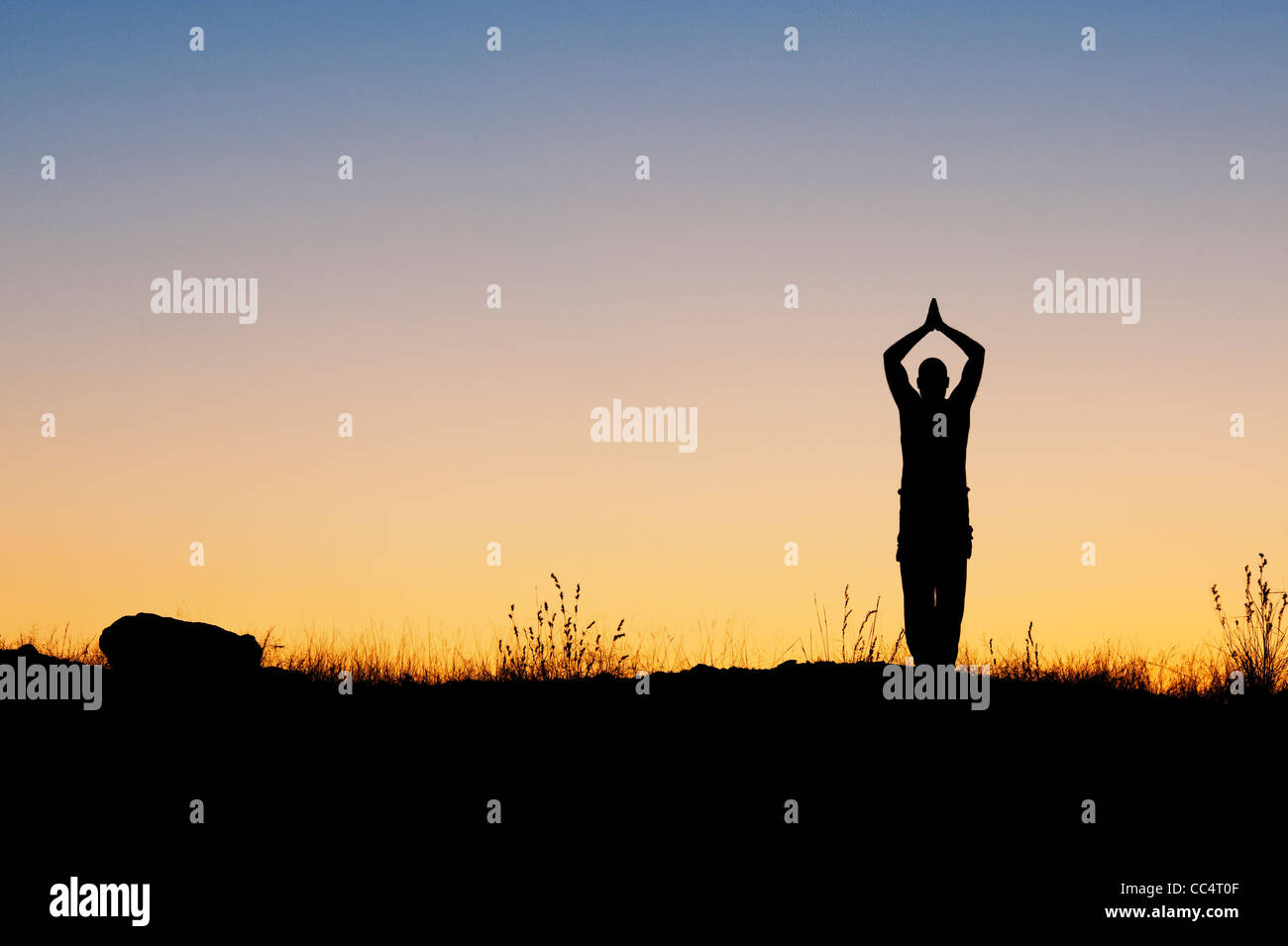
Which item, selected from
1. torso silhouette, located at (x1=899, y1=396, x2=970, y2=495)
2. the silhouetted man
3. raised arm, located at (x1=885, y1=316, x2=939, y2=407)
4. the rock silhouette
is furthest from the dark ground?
raised arm, located at (x1=885, y1=316, x2=939, y2=407)

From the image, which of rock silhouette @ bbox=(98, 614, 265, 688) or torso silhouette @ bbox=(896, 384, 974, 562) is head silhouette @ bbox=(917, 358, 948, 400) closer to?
torso silhouette @ bbox=(896, 384, 974, 562)

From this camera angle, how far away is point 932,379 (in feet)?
32.9

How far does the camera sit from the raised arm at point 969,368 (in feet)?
32.7

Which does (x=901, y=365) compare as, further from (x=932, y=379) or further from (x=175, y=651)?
(x=175, y=651)

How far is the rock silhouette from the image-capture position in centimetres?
1057

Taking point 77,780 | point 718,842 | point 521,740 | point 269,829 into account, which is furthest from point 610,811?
point 77,780

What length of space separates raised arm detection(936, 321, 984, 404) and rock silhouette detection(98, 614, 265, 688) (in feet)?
21.3

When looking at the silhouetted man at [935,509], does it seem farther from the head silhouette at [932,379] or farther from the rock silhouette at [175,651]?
the rock silhouette at [175,651]

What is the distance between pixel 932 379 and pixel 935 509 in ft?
3.43

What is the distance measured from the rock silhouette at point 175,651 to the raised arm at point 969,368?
21.3 feet

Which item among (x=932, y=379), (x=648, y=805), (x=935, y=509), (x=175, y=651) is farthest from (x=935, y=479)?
(x=175, y=651)

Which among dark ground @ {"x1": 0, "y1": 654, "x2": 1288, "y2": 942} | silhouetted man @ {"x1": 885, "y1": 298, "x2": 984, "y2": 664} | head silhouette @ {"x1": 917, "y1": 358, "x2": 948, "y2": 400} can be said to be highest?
head silhouette @ {"x1": 917, "y1": 358, "x2": 948, "y2": 400}

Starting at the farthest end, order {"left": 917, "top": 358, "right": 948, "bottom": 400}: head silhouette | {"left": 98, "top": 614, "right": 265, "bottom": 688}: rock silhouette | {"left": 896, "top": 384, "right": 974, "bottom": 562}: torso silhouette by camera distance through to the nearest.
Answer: {"left": 98, "top": 614, "right": 265, "bottom": 688}: rock silhouette
{"left": 917, "top": 358, "right": 948, "bottom": 400}: head silhouette
{"left": 896, "top": 384, "right": 974, "bottom": 562}: torso silhouette
